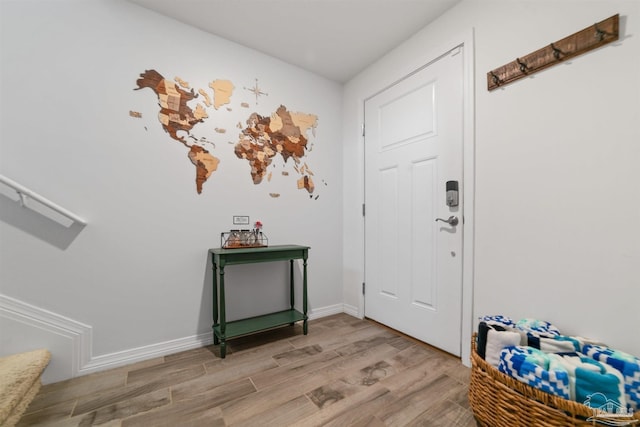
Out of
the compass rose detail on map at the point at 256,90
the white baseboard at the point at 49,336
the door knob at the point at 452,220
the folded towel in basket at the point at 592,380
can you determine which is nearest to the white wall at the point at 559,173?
the door knob at the point at 452,220

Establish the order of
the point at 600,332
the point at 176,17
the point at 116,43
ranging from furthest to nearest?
the point at 176,17 < the point at 116,43 < the point at 600,332

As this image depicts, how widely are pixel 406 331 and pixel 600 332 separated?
1224mm

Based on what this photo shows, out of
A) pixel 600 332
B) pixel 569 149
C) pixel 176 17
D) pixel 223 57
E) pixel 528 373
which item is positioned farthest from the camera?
pixel 223 57

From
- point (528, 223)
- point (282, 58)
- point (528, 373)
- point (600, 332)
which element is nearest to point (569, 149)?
point (528, 223)

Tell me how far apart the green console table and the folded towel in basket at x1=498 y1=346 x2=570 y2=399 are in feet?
4.82

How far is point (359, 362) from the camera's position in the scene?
1.81m

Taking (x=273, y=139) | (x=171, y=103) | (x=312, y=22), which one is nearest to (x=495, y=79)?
(x=312, y=22)

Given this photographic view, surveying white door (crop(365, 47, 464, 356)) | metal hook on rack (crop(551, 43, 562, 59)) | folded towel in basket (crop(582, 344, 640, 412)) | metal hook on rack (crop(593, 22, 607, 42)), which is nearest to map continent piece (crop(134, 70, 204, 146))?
white door (crop(365, 47, 464, 356))

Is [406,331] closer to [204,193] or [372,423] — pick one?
[372,423]

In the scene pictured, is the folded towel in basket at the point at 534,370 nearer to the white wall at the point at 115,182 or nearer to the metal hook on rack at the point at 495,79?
the metal hook on rack at the point at 495,79

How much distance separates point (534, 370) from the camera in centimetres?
106

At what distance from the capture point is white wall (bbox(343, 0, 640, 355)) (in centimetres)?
117

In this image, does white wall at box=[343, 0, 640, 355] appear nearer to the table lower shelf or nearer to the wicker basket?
the wicker basket

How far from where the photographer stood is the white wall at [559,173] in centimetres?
117
